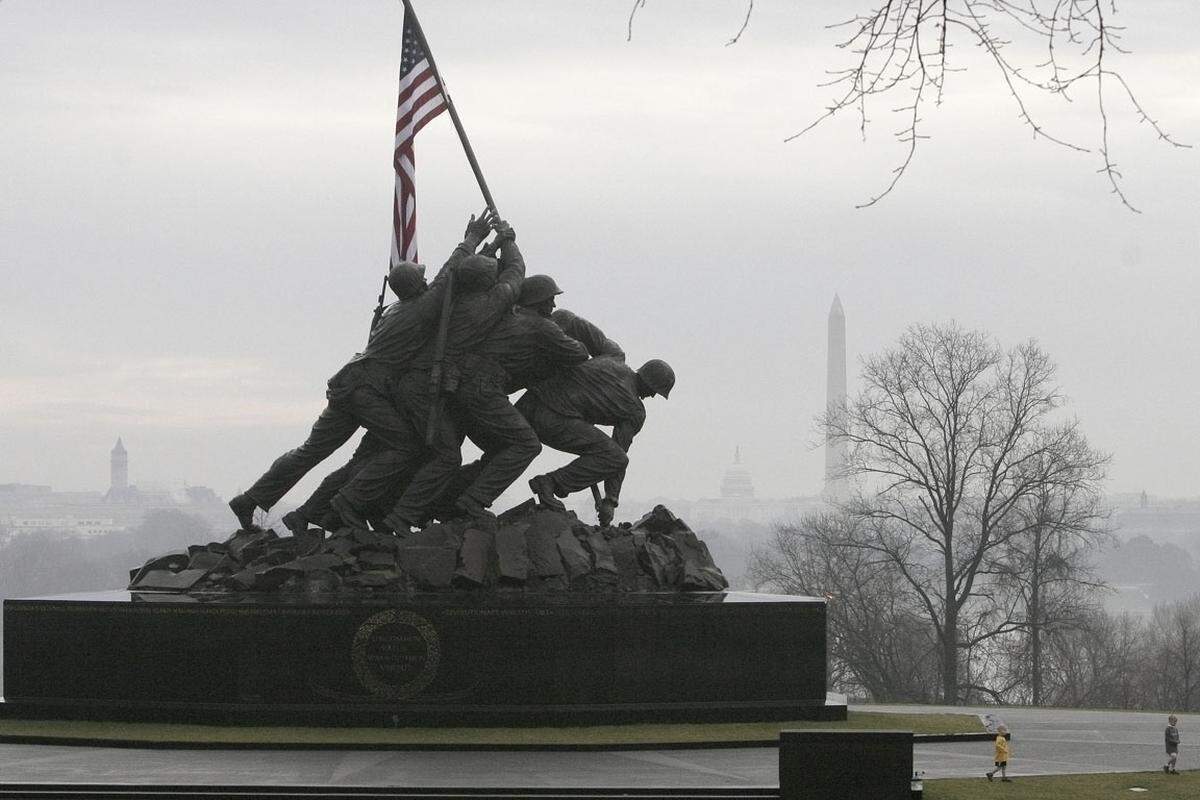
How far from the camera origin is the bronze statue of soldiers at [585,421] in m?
19.3

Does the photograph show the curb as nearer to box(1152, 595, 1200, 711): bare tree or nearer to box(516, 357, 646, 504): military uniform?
box(516, 357, 646, 504): military uniform

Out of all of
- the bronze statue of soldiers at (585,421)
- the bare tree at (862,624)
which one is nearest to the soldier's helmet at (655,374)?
the bronze statue of soldiers at (585,421)

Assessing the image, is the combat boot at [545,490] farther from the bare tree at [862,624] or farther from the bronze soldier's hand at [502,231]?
the bare tree at [862,624]

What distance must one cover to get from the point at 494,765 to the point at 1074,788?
4.44 m

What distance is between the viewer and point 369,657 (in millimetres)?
17078

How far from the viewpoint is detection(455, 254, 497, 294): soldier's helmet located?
61.8 ft

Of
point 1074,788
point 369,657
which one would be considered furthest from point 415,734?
point 1074,788

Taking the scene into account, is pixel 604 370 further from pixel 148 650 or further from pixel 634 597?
pixel 148 650

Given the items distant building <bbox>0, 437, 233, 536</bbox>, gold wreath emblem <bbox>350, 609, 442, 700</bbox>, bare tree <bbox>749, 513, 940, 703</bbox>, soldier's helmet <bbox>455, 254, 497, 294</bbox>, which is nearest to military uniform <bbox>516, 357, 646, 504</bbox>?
soldier's helmet <bbox>455, 254, 497, 294</bbox>

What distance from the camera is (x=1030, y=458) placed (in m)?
32.6

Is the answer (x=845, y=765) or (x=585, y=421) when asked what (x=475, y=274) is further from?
(x=845, y=765)

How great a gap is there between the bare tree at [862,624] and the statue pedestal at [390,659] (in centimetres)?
1446

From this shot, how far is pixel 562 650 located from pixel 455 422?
2.95 m

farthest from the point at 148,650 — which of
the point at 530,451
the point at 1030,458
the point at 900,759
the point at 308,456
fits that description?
the point at 1030,458
